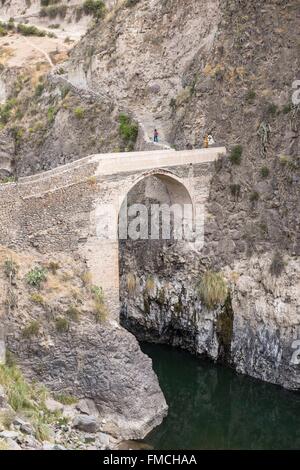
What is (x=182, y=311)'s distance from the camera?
3203 cm

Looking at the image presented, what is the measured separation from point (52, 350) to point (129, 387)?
3334 millimetres

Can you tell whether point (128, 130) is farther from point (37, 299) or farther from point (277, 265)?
point (37, 299)

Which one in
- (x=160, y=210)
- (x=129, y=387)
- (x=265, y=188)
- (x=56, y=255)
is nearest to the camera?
(x=129, y=387)

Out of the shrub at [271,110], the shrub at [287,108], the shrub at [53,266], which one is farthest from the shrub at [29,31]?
the shrub at [53,266]

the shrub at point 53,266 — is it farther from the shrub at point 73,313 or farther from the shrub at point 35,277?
the shrub at point 73,313

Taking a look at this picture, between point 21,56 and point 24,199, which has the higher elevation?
point 21,56

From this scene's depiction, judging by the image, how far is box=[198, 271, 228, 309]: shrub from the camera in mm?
30359

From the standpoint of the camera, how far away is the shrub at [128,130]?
37000mm

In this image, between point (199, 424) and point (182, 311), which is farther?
point (182, 311)

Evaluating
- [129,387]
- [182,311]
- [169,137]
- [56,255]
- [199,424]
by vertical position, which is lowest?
[199,424]

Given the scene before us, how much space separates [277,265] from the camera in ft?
94.7
